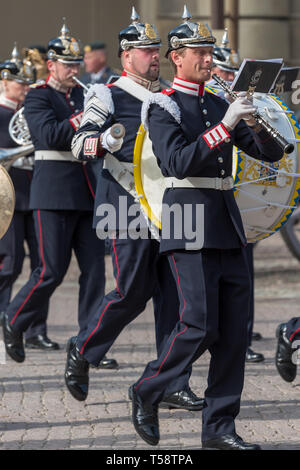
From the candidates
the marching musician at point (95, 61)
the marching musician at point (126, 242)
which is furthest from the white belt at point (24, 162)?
the marching musician at point (95, 61)

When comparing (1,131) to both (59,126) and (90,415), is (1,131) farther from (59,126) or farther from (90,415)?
(90,415)

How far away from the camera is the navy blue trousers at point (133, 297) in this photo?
229 inches

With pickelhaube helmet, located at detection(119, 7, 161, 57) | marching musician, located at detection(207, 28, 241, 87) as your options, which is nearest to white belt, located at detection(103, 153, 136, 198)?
pickelhaube helmet, located at detection(119, 7, 161, 57)

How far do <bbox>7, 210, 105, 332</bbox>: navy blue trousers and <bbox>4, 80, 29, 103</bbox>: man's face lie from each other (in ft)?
4.42

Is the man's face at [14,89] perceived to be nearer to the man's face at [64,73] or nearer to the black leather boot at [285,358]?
the man's face at [64,73]

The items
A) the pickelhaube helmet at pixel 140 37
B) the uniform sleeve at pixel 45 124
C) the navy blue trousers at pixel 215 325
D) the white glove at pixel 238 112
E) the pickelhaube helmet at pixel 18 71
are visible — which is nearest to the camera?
the white glove at pixel 238 112

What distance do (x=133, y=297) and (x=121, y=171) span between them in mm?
649

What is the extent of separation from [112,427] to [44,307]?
6.60 feet

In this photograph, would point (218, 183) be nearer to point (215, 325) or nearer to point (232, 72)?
point (215, 325)

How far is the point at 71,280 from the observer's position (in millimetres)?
11078

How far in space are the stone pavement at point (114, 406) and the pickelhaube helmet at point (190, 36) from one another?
5.76ft

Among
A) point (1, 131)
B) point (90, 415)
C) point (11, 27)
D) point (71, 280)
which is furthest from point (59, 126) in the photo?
point (11, 27)

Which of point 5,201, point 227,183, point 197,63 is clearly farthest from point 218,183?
point 5,201

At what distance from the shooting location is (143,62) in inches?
237
